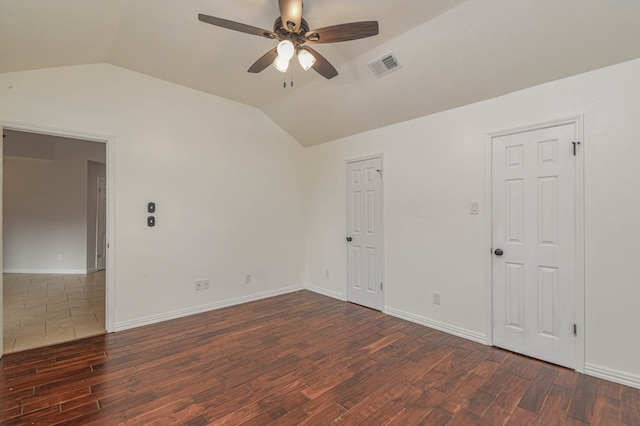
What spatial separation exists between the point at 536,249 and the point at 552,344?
0.86 metres

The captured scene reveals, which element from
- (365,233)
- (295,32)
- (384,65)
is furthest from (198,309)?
(384,65)

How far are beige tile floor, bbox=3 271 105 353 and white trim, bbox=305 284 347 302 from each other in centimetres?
290

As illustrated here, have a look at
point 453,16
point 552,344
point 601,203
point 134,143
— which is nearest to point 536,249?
point 601,203

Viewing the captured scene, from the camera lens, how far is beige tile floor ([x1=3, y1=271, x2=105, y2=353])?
3002 mm

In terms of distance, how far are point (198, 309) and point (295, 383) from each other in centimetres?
215

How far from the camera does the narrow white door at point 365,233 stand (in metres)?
3.93

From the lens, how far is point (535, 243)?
8.67 ft

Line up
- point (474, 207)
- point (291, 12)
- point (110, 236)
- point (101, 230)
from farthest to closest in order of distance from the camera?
point (101, 230), point (110, 236), point (474, 207), point (291, 12)

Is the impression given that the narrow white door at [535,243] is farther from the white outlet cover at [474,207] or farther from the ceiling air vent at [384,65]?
the ceiling air vent at [384,65]

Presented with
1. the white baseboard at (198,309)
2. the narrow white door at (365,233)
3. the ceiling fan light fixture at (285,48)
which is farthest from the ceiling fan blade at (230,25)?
the white baseboard at (198,309)

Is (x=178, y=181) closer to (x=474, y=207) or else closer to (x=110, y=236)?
(x=110, y=236)

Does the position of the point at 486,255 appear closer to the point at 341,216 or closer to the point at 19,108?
the point at 341,216

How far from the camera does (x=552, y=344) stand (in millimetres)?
2527

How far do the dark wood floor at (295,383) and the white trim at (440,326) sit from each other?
0.33 feet
